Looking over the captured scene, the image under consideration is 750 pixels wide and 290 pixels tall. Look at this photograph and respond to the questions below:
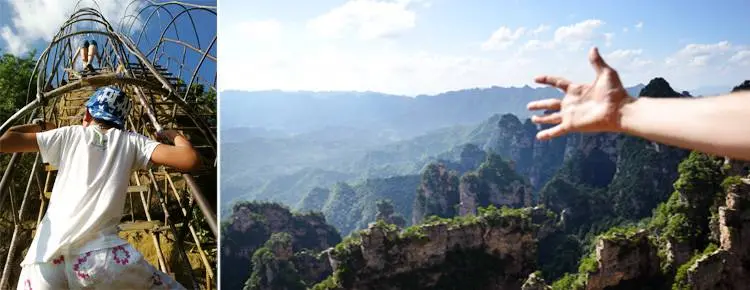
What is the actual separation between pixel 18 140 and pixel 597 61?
132 centimetres

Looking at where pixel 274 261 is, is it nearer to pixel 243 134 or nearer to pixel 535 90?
pixel 243 134

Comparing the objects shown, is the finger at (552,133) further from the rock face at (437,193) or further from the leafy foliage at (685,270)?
the rock face at (437,193)

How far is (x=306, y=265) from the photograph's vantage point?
16.0 meters

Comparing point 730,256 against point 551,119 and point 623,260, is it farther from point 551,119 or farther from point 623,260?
point 551,119

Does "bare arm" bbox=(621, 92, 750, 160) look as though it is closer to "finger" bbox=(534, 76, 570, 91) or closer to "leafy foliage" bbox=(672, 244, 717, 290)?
"finger" bbox=(534, 76, 570, 91)

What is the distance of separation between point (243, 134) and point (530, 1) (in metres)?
10.5

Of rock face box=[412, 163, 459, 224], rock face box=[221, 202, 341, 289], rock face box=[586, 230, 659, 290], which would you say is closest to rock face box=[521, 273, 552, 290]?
rock face box=[586, 230, 659, 290]

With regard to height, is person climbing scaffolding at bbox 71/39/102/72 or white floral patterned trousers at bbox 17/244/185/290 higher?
person climbing scaffolding at bbox 71/39/102/72

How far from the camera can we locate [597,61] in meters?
0.89

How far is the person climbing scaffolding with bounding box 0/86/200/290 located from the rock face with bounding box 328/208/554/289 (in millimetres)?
12840

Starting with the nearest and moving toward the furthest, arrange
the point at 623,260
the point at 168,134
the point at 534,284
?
the point at 168,134
the point at 534,284
the point at 623,260

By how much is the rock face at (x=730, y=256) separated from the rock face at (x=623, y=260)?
3.14 ft

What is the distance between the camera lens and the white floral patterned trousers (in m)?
1.49

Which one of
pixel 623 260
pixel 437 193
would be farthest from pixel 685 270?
pixel 437 193
